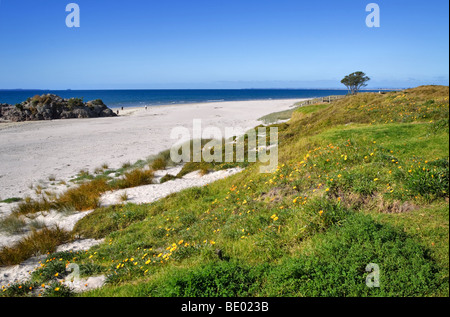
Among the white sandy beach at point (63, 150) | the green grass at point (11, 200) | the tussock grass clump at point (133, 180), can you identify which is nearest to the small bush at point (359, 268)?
the tussock grass clump at point (133, 180)

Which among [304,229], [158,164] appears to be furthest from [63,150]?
[304,229]

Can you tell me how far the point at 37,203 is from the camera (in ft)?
40.3

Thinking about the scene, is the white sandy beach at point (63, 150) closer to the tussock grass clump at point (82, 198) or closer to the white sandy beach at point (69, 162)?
the white sandy beach at point (69, 162)

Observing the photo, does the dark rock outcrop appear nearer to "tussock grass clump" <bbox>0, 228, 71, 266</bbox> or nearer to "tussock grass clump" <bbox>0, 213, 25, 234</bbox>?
"tussock grass clump" <bbox>0, 213, 25, 234</bbox>

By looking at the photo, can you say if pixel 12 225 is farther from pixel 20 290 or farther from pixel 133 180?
pixel 133 180

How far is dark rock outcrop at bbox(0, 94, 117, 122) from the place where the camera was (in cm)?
4397

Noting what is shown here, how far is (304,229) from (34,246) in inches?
318

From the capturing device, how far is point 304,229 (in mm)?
5965

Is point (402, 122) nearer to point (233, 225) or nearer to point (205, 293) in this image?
point (233, 225)

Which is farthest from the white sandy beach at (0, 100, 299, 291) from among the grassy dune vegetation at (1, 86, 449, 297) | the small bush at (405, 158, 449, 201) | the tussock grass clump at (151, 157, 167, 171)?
the small bush at (405, 158, 449, 201)

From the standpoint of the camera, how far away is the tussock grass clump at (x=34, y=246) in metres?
8.12

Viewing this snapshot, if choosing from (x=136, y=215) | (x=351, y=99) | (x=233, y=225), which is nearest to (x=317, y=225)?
(x=233, y=225)

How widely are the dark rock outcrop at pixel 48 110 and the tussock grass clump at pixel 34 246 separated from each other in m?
42.7

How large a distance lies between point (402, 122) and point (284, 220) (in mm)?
9096
